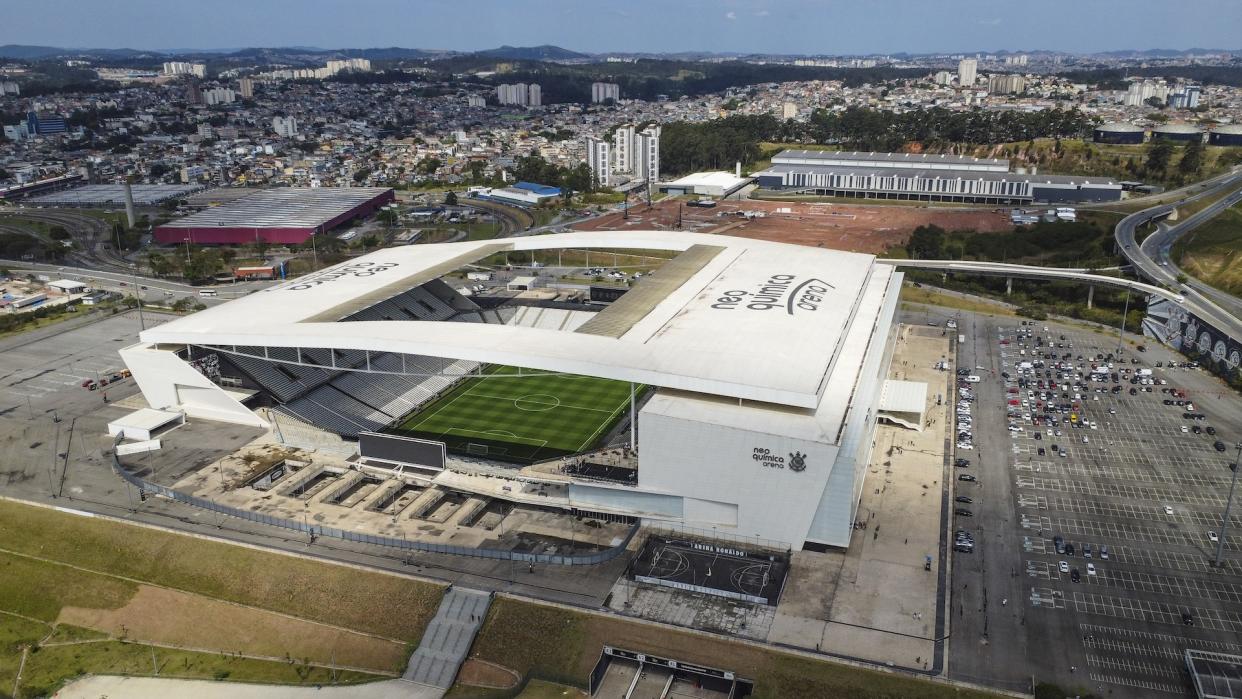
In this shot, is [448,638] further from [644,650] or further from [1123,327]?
[1123,327]

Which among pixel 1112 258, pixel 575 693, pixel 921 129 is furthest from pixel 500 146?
pixel 575 693

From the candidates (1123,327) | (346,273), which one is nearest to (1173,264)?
(1123,327)

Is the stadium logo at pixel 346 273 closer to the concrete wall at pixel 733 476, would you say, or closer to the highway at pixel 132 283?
the highway at pixel 132 283

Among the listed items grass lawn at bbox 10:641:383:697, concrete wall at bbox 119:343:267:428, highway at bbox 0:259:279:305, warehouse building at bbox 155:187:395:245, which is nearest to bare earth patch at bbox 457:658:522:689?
grass lawn at bbox 10:641:383:697

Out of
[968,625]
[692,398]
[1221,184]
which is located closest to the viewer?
[968,625]

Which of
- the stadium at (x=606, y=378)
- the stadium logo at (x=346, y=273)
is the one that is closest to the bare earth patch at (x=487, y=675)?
the stadium at (x=606, y=378)

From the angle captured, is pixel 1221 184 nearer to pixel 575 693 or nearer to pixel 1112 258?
pixel 1112 258
